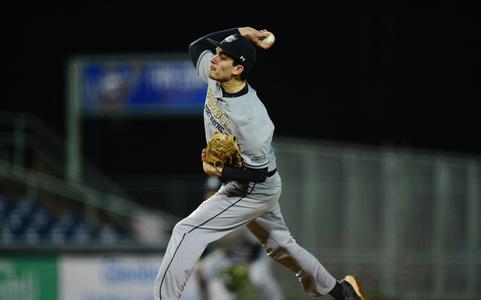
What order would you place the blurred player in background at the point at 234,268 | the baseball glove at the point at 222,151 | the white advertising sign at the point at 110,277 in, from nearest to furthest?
1. the baseball glove at the point at 222,151
2. the blurred player in background at the point at 234,268
3. the white advertising sign at the point at 110,277

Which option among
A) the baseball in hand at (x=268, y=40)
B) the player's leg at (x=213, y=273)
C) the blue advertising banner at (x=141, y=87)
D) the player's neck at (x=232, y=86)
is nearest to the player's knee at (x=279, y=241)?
the player's neck at (x=232, y=86)

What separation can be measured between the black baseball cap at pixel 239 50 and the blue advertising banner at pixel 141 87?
11.8 metres

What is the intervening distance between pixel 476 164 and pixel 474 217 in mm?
786

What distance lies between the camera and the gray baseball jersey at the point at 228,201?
5.23 m

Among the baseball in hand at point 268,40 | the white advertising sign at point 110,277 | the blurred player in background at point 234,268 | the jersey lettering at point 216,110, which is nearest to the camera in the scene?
the jersey lettering at point 216,110

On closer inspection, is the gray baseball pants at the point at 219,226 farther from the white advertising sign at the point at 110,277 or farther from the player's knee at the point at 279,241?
the white advertising sign at the point at 110,277

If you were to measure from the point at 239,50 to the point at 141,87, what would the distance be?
40.5 ft

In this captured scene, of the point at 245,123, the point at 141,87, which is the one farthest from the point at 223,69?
the point at 141,87

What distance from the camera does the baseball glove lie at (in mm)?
5176

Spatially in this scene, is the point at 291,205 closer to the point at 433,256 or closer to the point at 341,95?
the point at 433,256

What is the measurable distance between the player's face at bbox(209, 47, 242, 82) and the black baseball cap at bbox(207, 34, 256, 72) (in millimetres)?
31

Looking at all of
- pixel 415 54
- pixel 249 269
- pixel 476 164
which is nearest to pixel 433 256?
pixel 476 164

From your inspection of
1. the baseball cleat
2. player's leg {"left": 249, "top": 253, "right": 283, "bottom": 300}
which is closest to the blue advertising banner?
player's leg {"left": 249, "top": 253, "right": 283, "bottom": 300}

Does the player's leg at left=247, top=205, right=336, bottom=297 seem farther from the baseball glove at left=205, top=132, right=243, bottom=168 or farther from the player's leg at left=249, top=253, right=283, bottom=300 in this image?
the player's leg at left=249, top=253, right=283, bottom=300
